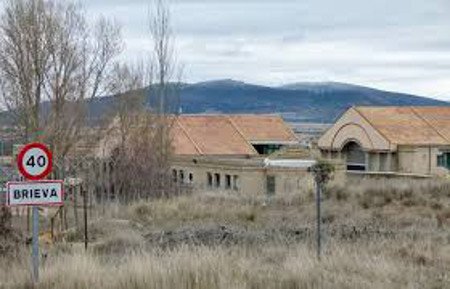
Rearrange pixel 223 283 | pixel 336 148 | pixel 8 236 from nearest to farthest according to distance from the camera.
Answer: pixel 223 283
pixel 8 236
pixel 336 148

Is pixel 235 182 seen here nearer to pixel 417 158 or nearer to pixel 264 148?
pixel 417 158

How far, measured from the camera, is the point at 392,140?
2249 inches

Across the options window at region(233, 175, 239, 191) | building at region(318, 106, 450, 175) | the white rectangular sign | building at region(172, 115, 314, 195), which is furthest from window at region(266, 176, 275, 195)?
the white rectangular sign

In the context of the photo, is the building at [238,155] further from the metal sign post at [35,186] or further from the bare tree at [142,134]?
the metal sign post at [35,186]

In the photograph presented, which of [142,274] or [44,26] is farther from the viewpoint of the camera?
[44,26]

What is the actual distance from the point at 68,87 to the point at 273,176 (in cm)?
1463

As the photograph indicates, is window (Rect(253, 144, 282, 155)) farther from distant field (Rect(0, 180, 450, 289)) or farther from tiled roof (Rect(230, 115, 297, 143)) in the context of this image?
distant field (Rect(0, 180, 450, 289))

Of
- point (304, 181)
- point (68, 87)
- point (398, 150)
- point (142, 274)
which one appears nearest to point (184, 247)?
point (142, 274)

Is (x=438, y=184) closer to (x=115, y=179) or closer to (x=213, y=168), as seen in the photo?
(x=115, y=179)

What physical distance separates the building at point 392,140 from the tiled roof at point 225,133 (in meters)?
5.60

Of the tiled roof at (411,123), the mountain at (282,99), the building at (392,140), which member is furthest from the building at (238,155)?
the mountain at (282,99)

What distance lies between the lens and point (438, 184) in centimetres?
3362

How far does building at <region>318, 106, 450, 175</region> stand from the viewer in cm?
5678

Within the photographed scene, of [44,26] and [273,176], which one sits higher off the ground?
[44,26]
